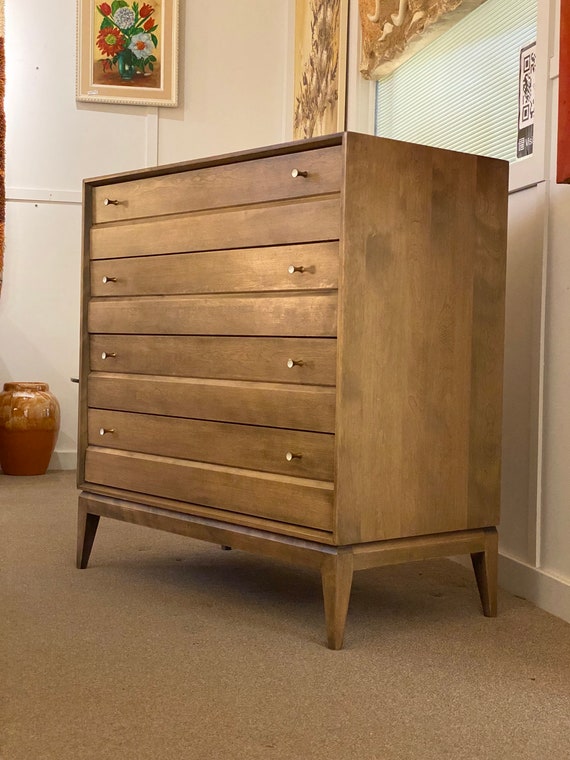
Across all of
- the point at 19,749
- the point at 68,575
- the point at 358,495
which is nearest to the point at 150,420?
the point at 68,575

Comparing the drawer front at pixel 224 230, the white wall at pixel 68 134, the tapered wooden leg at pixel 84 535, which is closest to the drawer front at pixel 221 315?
the drawer front at pixel 224 230

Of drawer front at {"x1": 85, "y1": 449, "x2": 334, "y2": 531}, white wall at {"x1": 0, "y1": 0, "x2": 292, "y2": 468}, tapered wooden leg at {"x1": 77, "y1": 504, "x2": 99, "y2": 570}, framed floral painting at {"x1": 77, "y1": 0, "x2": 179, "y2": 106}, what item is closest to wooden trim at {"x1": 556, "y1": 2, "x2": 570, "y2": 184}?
drawer front at {"x1": 85, "y1": 449, "x2": 334, "y2": 531}

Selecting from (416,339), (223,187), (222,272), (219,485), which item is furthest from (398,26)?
(219,485)

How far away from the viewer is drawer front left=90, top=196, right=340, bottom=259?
225 centimetres

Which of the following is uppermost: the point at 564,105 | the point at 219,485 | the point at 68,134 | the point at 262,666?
the point at 68,134

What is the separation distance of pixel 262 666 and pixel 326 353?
767 mm

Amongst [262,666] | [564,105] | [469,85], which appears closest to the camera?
[262,666]

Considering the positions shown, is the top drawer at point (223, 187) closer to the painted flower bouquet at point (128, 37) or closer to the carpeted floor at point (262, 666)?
the carpeted floor at point (262, 666)

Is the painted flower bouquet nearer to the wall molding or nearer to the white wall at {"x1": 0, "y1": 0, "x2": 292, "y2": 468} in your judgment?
the white wall at {"x1": 0, "y1": 0, "x2": 292, "y2": 468}

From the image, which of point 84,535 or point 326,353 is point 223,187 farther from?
point 84,535

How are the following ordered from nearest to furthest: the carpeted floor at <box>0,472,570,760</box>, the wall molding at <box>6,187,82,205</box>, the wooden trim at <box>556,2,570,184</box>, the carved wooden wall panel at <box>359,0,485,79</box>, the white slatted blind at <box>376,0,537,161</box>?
the carpeted floor at <box>0,472,570,760</box> < the wooden trim at <box>556,2,570,184</box> < the white slatted blind at <box>376,0,537,161</box> < the carved wooden wall panel at <box>359,0,485,79</box> < the wall molding at <box>6,187,82,205</box>

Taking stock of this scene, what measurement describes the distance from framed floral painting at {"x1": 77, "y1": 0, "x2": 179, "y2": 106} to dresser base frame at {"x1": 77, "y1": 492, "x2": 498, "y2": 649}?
319cm

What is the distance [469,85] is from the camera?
3217 millimetres

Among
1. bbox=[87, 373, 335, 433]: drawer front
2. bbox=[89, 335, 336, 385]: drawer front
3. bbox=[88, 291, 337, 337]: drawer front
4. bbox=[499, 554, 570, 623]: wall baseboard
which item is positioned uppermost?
bbox=[88, 291, 337, 337]: drawer front
